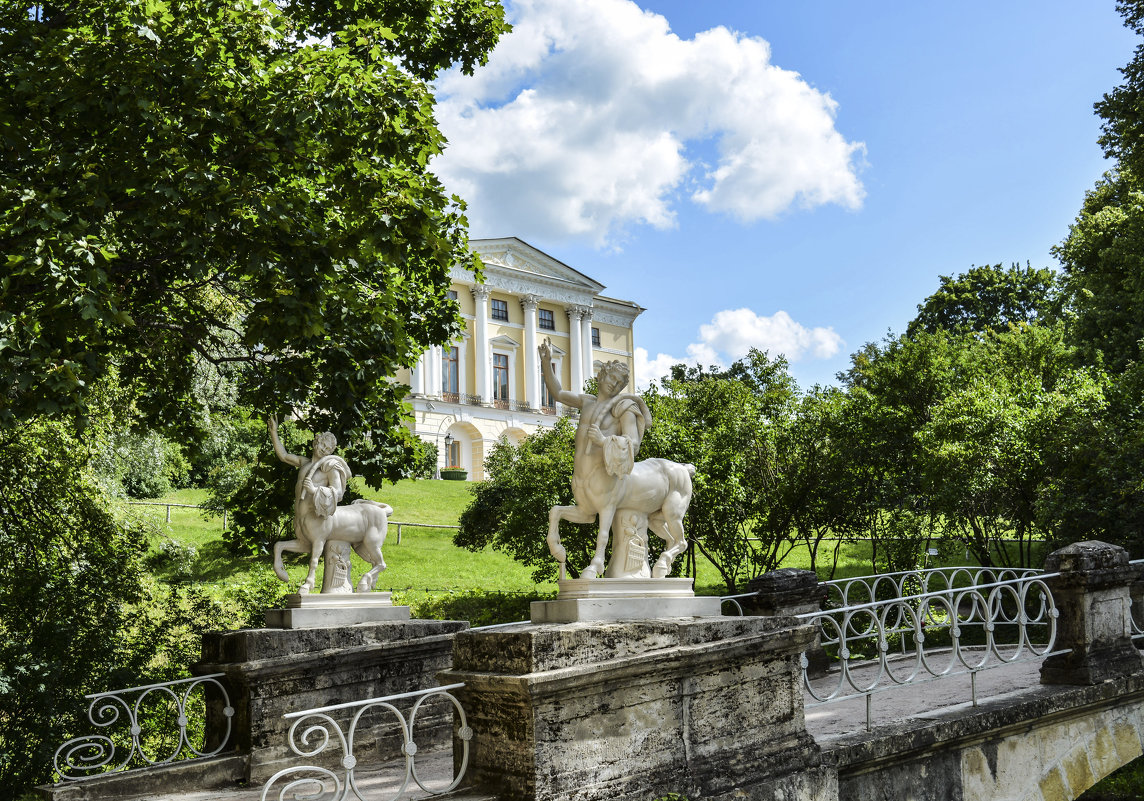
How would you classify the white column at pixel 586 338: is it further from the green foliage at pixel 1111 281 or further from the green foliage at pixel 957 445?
the green foliage at pixel 957 445

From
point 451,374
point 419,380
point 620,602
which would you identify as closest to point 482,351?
point 451,374

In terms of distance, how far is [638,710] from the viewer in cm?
543

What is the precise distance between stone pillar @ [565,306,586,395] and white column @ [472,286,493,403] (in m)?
5.86

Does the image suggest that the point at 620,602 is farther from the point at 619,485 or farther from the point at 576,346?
the point at 576,346

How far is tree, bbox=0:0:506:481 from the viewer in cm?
744

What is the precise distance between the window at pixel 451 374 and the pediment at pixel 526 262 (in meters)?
5.91

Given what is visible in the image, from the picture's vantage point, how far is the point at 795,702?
6.21 metres

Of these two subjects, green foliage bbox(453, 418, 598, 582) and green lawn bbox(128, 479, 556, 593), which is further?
green lawn bbox(128, 479, 556, 593)

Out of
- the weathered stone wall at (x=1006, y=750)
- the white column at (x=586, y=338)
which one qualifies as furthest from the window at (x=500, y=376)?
the weathered stone wall at (x=1006, y=750)

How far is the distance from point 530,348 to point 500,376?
2619 millimetres

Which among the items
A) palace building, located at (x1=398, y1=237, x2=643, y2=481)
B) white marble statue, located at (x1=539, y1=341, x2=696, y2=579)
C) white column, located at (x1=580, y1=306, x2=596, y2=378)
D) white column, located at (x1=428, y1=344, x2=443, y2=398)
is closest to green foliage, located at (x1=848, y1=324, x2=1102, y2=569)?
white marble statue, located at (x1=539, y1=341, x2=696, y2=579)

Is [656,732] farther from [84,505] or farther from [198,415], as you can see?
[84,505]

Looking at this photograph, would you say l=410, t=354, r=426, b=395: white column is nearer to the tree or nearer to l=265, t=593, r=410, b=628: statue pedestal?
the tree

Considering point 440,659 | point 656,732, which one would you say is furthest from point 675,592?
point 440,659
